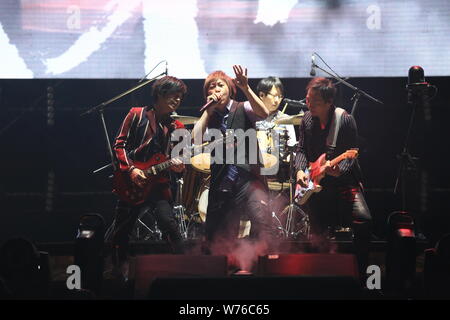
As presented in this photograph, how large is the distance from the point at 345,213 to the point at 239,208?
29.9 inches

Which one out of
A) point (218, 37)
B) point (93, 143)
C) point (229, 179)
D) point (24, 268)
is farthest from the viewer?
point (93, 143)

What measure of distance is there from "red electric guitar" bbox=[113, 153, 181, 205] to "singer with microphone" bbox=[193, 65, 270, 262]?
1.61 feet

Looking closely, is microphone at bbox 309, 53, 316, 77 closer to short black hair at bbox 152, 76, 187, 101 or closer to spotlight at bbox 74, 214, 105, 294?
short black hair at bbox 152, 76, 187, 101

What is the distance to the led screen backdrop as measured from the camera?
5746 mm

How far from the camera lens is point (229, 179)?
4.17m

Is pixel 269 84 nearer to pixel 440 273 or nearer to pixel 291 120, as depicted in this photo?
pixel 291 120

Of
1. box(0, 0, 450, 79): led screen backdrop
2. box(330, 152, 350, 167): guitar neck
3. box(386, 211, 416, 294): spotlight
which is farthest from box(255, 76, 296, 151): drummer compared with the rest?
box(386, 211, 416, 294): spotlight

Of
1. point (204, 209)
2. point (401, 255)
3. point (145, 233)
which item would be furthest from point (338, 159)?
point (145, 233)

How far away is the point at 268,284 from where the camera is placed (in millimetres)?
2203

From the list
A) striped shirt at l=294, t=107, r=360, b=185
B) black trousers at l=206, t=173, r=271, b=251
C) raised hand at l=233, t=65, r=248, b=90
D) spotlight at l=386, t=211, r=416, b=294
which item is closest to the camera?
spotlight at l=386, t=211, r=416, b=294

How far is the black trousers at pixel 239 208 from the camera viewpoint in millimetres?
4117

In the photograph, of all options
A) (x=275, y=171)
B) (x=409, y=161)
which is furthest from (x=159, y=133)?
(x=409, y=161)

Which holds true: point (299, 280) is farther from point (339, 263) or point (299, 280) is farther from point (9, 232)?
point (9, 232)

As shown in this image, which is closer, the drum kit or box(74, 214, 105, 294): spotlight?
box(74, 214, 105, 294): spotlight
